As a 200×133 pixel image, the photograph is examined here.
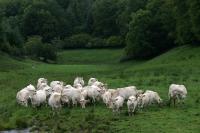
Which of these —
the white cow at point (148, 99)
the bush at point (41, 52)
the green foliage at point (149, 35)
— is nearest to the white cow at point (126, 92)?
the white cow at point (148, 99)

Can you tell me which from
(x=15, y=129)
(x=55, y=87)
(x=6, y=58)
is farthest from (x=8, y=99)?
(x=6, y=58)

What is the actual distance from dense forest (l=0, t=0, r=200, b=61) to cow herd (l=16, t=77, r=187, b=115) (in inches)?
1696

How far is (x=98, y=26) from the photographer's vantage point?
14975 cm

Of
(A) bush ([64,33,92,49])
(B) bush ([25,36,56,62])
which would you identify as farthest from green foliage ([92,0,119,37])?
(B) bush ([25,36,56,62])

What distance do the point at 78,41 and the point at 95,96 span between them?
104m

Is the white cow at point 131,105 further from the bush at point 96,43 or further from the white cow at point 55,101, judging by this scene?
the bush at point 96,43

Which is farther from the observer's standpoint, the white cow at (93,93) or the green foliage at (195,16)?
the green foliage at (195,16)

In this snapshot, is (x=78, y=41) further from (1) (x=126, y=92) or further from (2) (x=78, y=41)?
(1) (x=126, y=92)

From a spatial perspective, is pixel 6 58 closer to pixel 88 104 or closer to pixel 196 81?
pixel 196 81

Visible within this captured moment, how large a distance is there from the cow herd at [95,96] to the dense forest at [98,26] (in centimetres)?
4308

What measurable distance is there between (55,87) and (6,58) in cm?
5067

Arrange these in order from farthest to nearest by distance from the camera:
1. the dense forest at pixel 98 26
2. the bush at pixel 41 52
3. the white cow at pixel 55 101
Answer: the bush at pixel 41 52, the dense forest at pixel 98 26, the white cow at pixel 55 101

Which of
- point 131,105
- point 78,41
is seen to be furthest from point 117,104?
point 78,41

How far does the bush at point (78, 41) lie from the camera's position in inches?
5443
